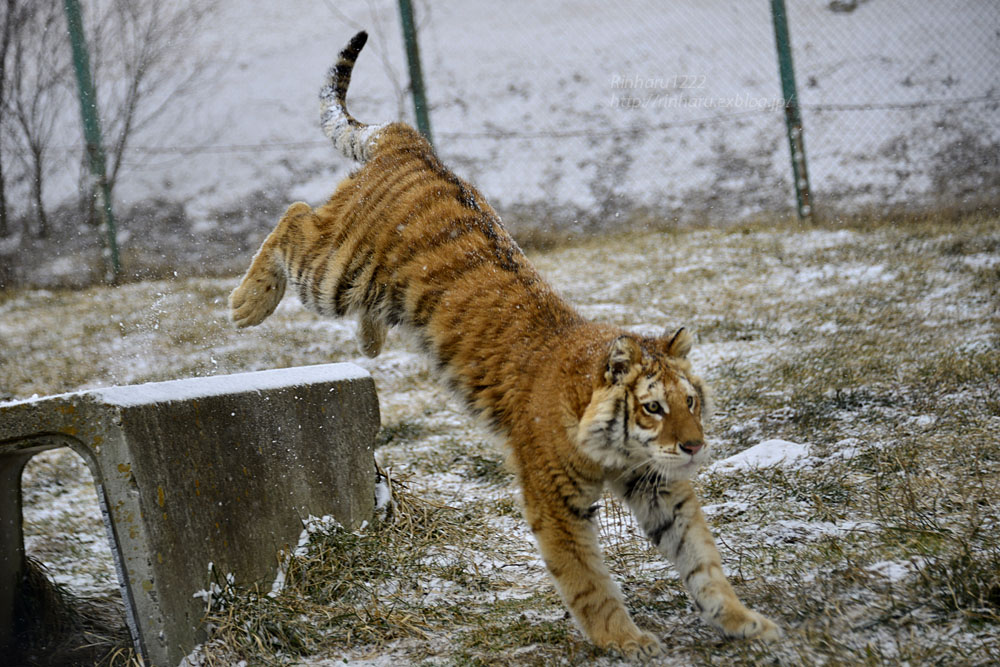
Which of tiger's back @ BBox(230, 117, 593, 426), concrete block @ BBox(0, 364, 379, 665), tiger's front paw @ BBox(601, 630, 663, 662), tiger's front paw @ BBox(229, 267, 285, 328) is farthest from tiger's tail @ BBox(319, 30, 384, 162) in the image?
tiger's front paw @ BBox(601, 630, 663, 662)

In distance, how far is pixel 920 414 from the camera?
3.84 metres

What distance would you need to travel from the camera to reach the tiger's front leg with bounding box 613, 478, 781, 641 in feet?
7.62

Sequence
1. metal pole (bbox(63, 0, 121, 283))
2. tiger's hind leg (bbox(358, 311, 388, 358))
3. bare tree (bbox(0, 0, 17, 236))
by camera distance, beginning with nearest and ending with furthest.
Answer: tiger's hind leg (bbox(358, 311, 388, 358)), metal pole (bbox(63, 0, 121, 283)), bare tree (bbox(0, 0, 17, 236))

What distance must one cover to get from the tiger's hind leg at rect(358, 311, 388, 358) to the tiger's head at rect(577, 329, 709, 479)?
57.8 inches

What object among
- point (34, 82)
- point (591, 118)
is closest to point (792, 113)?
point (591, 118)

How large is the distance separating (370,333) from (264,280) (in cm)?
52

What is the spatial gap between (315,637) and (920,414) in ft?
9.02

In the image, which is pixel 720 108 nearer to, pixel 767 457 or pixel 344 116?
pixel 344 116

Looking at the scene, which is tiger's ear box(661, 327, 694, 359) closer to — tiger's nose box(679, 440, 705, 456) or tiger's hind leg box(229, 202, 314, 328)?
tiger's nose box(679, 440, 705, 456)

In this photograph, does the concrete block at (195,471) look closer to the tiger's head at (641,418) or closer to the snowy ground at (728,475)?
the snowy ground at (728,475)

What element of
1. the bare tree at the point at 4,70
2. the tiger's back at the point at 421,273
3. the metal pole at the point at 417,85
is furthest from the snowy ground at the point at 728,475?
the bare tree at the point at 4,70

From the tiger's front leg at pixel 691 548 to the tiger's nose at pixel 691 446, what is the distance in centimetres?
Answer: 26

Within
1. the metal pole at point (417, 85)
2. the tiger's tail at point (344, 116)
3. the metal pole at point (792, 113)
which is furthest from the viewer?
the metal pole at point (792, 113)

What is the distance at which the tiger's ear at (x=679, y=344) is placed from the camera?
2664 millimetres
